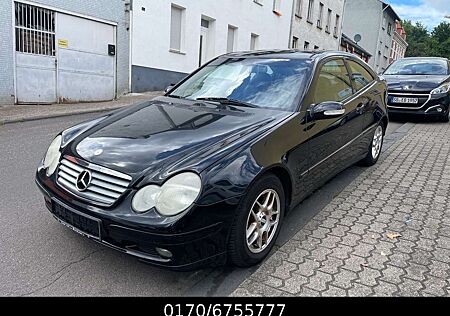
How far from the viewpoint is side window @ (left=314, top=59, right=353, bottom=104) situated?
374 cm

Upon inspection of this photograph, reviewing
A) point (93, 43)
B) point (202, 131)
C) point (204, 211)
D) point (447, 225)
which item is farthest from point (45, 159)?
point (93, 43)

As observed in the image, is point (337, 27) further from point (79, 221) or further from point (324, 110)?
point (79, 221)

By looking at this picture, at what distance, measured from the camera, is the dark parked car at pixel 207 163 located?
232 centimetres

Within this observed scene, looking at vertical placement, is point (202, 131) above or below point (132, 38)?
below

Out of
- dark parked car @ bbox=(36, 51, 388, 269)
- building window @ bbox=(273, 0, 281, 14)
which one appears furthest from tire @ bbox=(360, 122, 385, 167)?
building window @ bbox=(273, 0, 281, 14)

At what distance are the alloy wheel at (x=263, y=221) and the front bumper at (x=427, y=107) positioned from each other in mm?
7543

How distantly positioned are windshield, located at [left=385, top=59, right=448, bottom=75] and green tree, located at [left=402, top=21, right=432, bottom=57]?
64.4m

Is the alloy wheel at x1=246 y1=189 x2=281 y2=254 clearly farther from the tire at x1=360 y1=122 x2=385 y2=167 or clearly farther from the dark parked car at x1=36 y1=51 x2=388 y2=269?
the tire at x1=360 y1=122 x2=385 y2=167

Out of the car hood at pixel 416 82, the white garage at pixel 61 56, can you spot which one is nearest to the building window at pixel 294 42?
the white garage at pixel 61 56

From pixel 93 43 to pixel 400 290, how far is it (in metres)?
11.1

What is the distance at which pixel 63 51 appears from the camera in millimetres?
10539

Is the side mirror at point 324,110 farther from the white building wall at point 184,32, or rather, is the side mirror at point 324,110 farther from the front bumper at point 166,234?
the white building wall at point 184,32

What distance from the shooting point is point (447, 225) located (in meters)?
3.62

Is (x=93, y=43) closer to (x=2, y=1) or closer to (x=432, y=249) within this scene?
(x=2, y=1)
